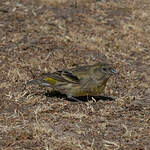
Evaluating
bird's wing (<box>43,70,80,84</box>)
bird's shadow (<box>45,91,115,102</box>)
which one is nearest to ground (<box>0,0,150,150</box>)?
bird's shadow (<box>45,91,115,102</box>)

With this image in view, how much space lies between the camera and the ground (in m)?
5.87

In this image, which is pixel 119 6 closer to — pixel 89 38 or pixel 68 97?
pixel 89 38

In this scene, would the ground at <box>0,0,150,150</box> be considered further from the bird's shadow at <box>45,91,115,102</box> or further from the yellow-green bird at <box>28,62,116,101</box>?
→ the yellow-green bird at <box>28,62,116,101</box>

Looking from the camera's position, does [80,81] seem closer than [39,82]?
Yes

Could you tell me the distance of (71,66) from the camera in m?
9.65

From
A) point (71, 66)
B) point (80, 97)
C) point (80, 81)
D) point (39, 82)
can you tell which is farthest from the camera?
point (71, 66)

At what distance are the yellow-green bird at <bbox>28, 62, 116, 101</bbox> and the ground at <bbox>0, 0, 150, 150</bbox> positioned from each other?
0.19 metres

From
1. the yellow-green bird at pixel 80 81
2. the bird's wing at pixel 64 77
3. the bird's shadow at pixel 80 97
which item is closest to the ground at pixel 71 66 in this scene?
the bird's shadow at pixel 80 97

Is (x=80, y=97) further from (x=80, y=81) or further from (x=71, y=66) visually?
(x=71, y=66)

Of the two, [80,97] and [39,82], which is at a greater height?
[39,82]

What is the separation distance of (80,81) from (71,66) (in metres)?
2.12

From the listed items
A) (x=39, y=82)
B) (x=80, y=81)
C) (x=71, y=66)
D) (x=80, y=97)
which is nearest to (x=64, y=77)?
(x=80, y=81)

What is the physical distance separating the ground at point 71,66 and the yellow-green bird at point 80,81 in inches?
7.6

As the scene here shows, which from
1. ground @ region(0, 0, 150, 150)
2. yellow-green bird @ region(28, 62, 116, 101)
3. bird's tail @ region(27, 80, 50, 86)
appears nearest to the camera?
ground @ region(0, 0, 150, 150)
